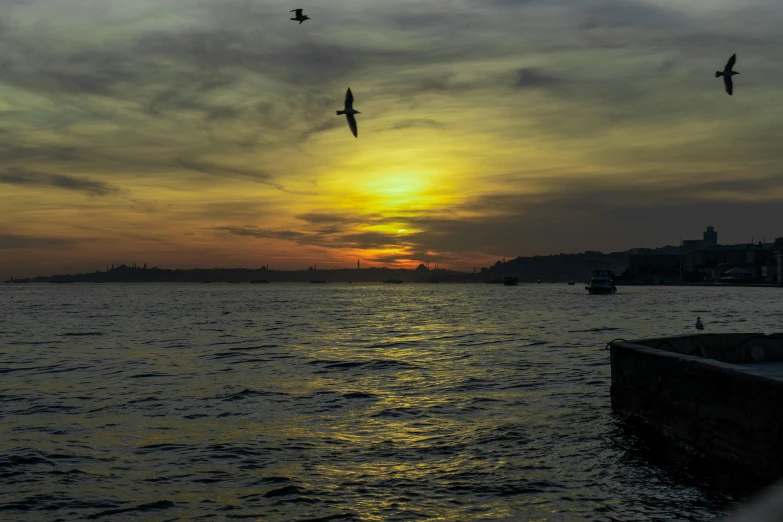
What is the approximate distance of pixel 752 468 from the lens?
12.7 meters

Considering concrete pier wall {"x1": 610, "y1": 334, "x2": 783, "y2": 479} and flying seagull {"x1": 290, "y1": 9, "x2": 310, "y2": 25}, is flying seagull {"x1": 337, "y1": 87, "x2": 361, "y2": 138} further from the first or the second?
concrete pier wall {"x1": 610, "y1": 334, "x2": 783, "y2": 479}

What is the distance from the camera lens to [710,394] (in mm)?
14289

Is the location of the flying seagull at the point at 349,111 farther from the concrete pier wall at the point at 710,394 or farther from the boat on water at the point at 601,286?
the boat on water at the point at 601,286

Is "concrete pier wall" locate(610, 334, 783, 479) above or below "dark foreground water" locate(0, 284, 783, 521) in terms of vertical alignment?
above

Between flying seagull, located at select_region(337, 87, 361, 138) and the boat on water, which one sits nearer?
flying seagull, located at select_region(337, 87, 361, 138)

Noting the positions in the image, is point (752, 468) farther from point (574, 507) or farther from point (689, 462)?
point (574, 507)

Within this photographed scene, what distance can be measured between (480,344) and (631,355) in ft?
83.3

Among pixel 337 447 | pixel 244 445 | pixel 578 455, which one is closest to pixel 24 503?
pixel 244 445

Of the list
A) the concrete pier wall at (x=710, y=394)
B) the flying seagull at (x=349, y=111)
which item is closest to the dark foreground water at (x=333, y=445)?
the concrete pier wall at (x=710, y=394)

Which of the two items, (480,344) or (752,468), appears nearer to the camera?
(752,468)

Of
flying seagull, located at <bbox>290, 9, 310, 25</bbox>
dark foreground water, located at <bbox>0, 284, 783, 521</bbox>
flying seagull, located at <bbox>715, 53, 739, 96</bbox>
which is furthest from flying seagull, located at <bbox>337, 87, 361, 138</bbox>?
flying seagull, located at <bbox>715, 53, 739, 96</bbox>

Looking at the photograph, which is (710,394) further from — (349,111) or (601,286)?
(601,286)

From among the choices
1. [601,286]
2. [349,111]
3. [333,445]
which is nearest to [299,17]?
[349,111]

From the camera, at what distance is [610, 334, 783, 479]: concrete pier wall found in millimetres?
12391
